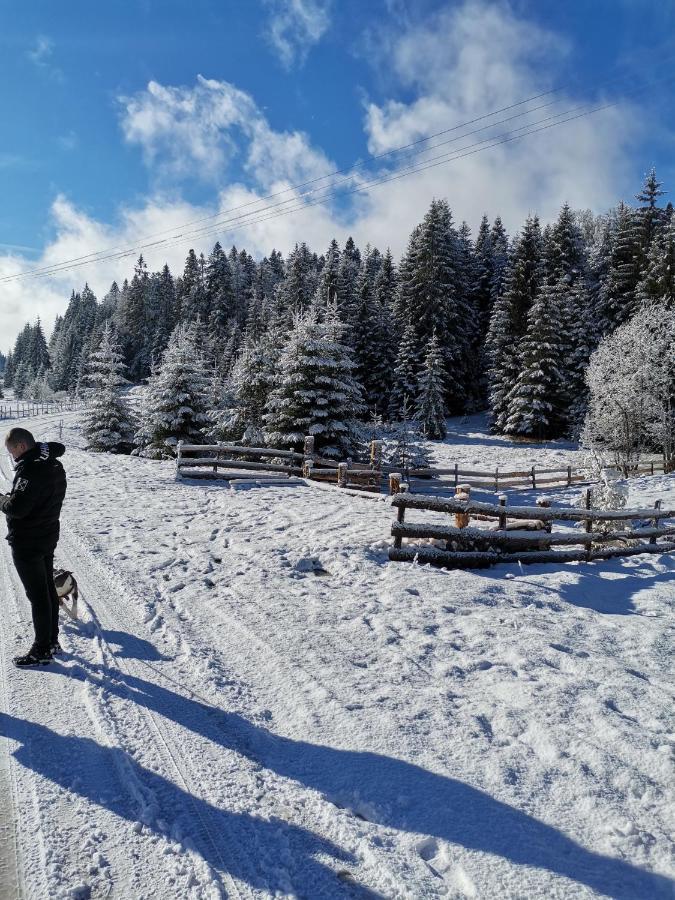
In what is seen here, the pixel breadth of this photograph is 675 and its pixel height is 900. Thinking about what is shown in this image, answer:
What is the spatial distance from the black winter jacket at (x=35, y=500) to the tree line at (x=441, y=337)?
15.6m

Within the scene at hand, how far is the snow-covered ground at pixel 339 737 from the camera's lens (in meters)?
3.00

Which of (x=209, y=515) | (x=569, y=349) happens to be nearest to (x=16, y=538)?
(x=209, y=515)

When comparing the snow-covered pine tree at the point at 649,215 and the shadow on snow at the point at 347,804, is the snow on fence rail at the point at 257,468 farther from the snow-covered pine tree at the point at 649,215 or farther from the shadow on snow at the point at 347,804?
the snow-covered pine tree at the point at 649,215

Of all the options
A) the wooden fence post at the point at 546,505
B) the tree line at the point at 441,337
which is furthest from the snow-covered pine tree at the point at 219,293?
the wooden fence post at the point at 546,505

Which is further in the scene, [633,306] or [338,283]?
[338,283]

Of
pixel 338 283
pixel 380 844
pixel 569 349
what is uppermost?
pixel 338 283

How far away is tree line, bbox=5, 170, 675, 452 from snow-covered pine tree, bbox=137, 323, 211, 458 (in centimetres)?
9

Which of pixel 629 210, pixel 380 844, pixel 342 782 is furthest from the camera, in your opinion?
pixel 629 210

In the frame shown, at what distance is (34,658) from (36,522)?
1.27 metres

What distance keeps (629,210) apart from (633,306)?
1274 centimetres

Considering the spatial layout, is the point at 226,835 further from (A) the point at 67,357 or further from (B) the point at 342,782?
(A) the point at 67,357

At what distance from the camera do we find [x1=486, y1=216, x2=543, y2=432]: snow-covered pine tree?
145 ft

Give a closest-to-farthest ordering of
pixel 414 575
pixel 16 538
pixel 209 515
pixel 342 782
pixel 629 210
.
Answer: pixel 342 782 → pixel 16 538 → pixel 414 575 → pixel 209 515 → pixel 629 210

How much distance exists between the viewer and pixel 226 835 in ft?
10.4
